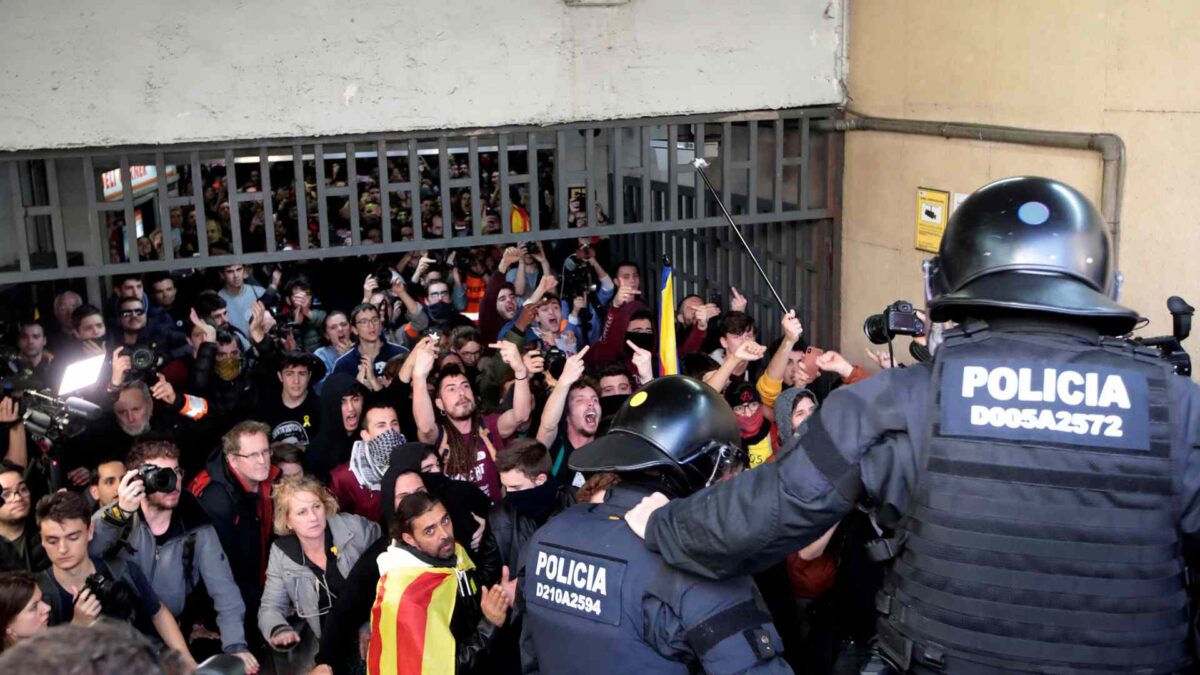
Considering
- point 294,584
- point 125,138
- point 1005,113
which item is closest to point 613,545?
point 294,584

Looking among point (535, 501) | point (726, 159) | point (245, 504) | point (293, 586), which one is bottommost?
point (293, 586)

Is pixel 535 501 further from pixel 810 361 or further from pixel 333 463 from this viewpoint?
pixel 810 361

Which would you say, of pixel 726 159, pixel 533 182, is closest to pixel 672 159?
pixel 726 159

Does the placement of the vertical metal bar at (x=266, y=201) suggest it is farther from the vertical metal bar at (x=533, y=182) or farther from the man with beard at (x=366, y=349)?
the vertical metal bar at (x=533, y=182)

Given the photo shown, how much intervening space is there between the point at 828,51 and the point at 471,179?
2195mm

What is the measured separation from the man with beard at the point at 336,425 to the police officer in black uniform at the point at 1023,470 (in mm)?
4095

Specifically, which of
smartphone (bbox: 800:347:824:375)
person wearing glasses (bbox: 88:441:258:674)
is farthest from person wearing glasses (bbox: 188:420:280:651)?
smartphone (bbox: 800:347:824:375)

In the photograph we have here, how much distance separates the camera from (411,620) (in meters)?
4.28

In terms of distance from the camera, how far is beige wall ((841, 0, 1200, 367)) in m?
5.09

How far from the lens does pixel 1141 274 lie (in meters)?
5.33

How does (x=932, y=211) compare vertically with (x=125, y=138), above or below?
below

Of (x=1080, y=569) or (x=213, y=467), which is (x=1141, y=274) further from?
(x=213, y=467)

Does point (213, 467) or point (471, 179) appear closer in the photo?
point (213, 467)

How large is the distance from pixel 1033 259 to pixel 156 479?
3.63m
